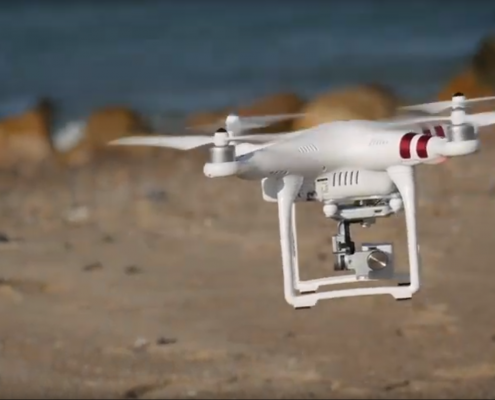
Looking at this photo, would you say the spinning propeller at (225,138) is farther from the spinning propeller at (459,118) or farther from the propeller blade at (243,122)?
the spinning propeller at (459,118)

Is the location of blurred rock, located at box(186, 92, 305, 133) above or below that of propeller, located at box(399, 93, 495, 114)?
above

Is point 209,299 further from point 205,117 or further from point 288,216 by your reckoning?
point 288,216

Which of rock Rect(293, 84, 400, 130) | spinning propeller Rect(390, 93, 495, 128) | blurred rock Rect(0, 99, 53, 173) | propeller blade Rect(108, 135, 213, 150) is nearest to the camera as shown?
spinning propeller Rect(390, 93, 495, 128)

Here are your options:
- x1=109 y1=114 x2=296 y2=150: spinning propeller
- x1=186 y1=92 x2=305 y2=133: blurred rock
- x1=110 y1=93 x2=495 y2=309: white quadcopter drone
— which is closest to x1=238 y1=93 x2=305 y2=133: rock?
x1=186 y1=92 x2=305 y2=133: blurred rock

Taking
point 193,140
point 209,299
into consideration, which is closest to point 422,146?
point 193,140

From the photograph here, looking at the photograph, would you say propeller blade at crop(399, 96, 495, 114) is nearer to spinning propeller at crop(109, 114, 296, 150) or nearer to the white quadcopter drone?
the white quadcopter drone

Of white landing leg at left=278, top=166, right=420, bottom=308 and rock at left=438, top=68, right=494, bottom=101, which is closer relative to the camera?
white landing leg at left=278, top=166, right=420, bottom=308
